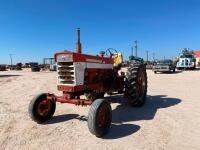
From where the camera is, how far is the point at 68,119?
732 centimetres

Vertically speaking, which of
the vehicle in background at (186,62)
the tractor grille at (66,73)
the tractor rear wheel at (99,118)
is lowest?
the tractor rear wheel at (99,118)

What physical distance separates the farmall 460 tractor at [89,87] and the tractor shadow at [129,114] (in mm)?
278

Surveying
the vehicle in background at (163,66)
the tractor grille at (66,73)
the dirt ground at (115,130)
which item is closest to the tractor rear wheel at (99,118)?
the dirt ground at (115,130)

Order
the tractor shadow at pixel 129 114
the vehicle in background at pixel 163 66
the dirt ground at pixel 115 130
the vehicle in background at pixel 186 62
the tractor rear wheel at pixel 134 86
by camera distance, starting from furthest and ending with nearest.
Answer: the vehicle in background at pixel 186 62 → the vehicle in background at pixel 163 66 → the tractor rear wheel at pixel 134 86 → the tractor shadow at pixel 129 114 → the dirt ground at pixel 115 130

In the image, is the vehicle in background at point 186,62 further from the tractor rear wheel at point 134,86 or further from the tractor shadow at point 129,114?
the tractor rear wheel at point 134,86

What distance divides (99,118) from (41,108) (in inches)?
82.5

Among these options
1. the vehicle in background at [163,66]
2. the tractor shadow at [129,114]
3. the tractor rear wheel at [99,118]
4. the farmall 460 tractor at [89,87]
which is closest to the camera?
the tractor rear wheel at [99,118]

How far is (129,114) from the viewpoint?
7.81 meters

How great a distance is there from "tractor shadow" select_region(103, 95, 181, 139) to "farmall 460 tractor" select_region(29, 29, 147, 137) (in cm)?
28

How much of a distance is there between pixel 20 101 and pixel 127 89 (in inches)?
174

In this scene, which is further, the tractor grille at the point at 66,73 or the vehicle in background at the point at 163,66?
the vehicle in background at the point at 163,66

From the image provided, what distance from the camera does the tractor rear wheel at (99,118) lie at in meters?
5.67

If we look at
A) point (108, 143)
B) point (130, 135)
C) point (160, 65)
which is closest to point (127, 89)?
point (130, 135)

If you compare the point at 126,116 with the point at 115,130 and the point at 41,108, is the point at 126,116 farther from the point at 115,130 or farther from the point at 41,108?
the point at 41,108
